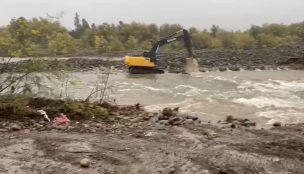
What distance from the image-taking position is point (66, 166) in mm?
6676

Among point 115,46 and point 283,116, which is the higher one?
point 115,46

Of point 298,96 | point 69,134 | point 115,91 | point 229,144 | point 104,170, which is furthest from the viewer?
point 115,91

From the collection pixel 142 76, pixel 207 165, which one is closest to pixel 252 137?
pixel 207 165

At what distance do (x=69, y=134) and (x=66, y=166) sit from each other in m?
2.08

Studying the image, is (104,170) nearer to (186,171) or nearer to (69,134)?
(186,171)

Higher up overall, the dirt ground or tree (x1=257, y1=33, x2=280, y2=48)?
tree (x1=257, y1=33, x2=280, y2=48)

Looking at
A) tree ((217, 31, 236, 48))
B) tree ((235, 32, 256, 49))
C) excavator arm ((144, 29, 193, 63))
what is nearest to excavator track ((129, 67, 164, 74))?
excavator arm ((144, 29, 193, 63))

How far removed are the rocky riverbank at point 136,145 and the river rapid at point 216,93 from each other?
170cm

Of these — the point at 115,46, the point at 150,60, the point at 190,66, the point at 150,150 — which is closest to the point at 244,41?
the point at 115,46

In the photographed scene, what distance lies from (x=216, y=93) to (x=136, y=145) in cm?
1193

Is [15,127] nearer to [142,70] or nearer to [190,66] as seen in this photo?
[142,70]

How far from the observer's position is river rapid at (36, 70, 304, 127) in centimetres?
1467

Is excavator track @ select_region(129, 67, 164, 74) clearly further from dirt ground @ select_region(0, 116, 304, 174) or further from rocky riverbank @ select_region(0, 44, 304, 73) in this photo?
dirt ground @ select_region(0, 116, 304, 174)

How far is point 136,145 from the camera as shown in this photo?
7938 mm
